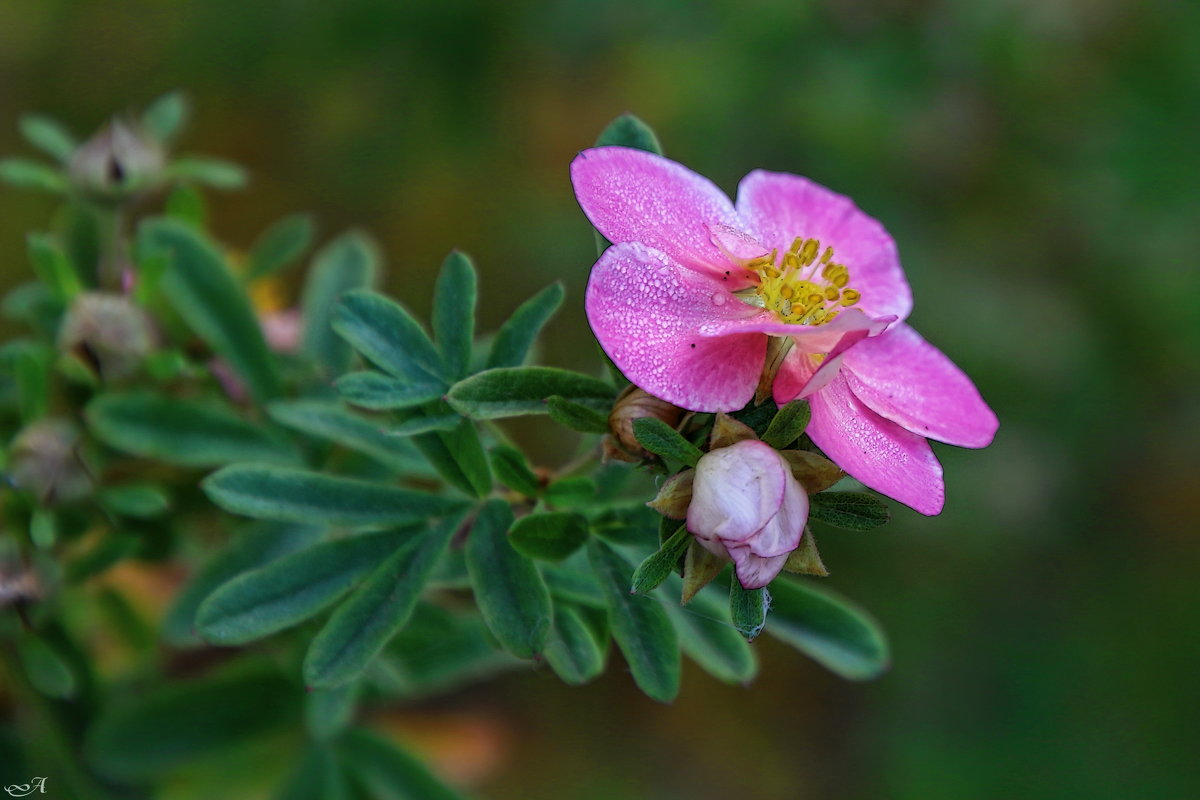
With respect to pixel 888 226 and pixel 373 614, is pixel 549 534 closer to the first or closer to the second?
pixel 373 614

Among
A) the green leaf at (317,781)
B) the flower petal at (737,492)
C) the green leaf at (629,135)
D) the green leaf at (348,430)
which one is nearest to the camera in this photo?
the flower petal at (737,492)

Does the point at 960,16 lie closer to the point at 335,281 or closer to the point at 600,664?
the point at 335,281

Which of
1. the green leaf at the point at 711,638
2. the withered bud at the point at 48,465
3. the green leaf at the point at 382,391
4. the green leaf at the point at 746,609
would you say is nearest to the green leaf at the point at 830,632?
the green leaf at the point at 711,638

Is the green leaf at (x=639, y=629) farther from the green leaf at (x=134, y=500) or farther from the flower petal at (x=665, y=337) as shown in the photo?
the green leaf at (x=134, y=500)

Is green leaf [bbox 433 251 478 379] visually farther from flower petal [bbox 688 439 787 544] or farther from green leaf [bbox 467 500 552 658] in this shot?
flower petal [bbox 688 439 787 544]

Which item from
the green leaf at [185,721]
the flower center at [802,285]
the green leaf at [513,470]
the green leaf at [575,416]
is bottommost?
the green leaf at [185,721]

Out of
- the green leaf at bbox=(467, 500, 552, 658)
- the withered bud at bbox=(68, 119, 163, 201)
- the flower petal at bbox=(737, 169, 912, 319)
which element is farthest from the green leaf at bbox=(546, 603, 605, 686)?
the withered bud at bbox=(68, 119, 163, 201)

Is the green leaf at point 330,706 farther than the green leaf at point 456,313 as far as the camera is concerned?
Yes

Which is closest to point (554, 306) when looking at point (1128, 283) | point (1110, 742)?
point (1128, 283)

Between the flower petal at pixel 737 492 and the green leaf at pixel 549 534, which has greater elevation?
the flower petal at pixel 737 492
